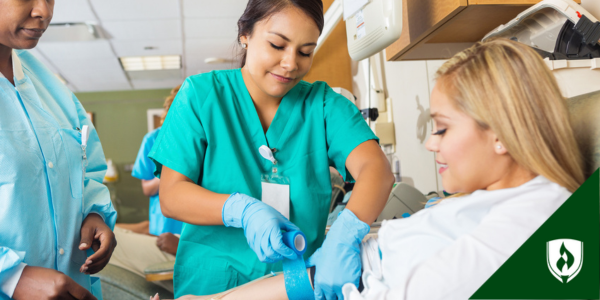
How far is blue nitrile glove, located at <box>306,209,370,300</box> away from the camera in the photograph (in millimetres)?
877

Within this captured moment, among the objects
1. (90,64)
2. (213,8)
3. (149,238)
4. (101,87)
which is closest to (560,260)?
(149,238)

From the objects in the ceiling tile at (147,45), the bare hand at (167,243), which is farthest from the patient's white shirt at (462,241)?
the ceiling tile at (147,45)

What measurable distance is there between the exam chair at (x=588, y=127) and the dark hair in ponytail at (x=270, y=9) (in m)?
0.62

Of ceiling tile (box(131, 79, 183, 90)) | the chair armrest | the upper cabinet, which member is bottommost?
the chair armrest

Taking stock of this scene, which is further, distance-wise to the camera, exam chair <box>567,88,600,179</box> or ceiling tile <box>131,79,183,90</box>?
ceiling tile <box>131,79,183,90</box>

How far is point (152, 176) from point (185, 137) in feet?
6.22

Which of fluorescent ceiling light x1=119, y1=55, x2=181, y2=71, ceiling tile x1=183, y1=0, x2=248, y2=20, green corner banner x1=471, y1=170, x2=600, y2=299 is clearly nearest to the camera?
green corner banner x1=471, y1=170, x2=600, y2=299

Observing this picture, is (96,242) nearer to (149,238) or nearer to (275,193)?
(275,193)

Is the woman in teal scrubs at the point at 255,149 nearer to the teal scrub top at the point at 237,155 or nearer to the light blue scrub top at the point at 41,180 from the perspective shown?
the teal scrub top at the point at 237,155

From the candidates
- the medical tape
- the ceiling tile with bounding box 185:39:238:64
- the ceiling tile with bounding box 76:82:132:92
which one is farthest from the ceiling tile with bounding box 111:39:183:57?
the medical tape

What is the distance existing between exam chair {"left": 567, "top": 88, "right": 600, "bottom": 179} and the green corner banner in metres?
0.15

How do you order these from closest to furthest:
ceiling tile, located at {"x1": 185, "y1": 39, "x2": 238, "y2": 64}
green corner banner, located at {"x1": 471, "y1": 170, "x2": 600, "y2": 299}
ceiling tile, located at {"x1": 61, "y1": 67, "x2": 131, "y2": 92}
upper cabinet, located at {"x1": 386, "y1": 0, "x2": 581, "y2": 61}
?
green corner banner, located at {"x1": 471, "y1": 170, "x2": 600, "y2": 299}, upper cabinet, located at {"x1": 386, "y1": 0, "x2": 581, "y2": 61}, ceiling tile, located at {"x1": 185, "y1": 39, "x2": 238, "y2": 64}, ceiling tile, located at {"x1": 61, "y1": 67, "x2": 131, "y2": 92}

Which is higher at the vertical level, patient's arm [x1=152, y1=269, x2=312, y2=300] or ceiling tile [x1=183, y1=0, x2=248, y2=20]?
ceiling tile [x1=183, y1=0, x2=248, y2=20]

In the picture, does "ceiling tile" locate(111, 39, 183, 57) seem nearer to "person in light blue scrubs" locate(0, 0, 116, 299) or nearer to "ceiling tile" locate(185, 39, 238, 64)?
"ceiling tile" locate(185, 39, 238, 64)
